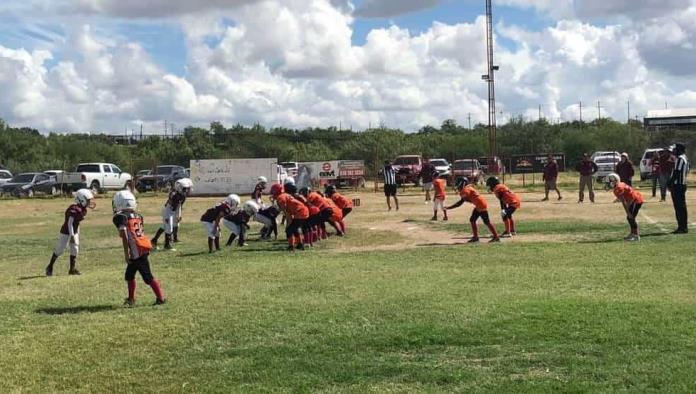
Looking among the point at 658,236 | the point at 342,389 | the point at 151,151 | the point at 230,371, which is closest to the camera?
the point at 342,389

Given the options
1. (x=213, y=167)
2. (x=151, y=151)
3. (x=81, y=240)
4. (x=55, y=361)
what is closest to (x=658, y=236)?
(x=55, y=361)

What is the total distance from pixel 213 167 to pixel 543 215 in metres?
22.6

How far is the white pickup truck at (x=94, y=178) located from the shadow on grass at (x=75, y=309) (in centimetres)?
3082

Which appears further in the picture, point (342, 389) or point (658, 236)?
point (658, 236)

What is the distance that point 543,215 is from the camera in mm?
21766

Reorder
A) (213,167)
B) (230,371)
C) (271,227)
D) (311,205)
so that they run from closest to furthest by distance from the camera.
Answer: (230,371), (311,205), (271,227), (213,167)

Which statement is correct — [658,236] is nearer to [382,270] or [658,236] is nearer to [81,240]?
[382,270]

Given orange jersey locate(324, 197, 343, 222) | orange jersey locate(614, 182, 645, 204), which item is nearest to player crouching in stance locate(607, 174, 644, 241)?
orange jersey locate(614, 182, 645, 204)

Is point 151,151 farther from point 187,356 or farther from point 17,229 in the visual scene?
point 187,356

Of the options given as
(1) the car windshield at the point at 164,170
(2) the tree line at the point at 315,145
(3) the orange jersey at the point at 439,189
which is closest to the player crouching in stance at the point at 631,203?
(3) the orange jersey at the point at 439,189

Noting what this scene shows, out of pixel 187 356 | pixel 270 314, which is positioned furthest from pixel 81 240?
pixel 187 356

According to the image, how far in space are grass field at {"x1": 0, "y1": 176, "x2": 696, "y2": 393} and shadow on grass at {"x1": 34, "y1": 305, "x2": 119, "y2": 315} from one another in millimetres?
33

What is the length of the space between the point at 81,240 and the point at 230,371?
44.8 ft

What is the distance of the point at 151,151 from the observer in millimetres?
68938
